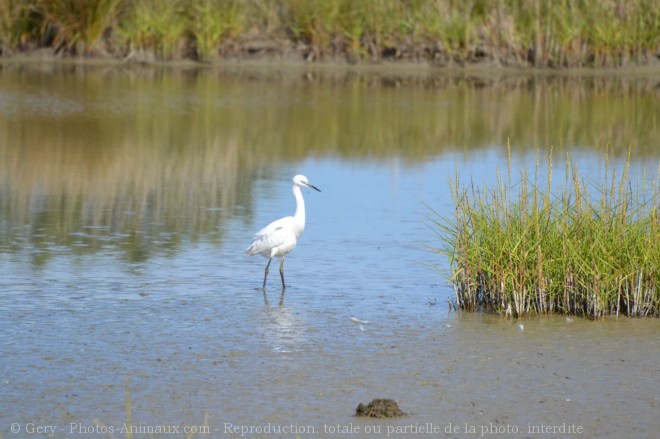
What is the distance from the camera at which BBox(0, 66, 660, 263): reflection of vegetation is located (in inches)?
442

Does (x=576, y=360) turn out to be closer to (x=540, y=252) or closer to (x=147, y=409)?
(x=540, y=252)

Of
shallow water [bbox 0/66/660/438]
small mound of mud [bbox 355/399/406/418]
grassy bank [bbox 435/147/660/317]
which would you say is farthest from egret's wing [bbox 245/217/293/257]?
small mound of mud [bbox 355/399/406/418]

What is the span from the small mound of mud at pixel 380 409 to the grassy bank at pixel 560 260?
6.52 feet

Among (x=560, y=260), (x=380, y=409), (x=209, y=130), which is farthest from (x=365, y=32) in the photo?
(x=380, y=409)

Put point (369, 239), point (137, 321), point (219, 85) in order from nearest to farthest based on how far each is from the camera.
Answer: point (137, 321) < point (369, 239) < point (219, 85)

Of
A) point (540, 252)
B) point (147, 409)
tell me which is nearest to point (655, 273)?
point (540, 252)

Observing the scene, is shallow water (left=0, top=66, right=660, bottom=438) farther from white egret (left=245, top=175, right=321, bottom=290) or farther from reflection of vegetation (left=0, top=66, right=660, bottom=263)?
white egret (left=245, top=175, right=321, bottom=290)

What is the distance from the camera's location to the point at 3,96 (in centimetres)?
1936

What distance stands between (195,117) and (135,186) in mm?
5419

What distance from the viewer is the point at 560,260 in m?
7.74

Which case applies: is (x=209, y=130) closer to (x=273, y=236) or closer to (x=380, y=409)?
(x=273, y=236)

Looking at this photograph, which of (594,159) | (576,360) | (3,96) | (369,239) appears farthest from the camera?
(3,96)

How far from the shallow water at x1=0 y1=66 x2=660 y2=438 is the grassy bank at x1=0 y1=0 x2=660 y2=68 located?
699 cm

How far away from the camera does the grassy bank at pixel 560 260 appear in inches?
303
